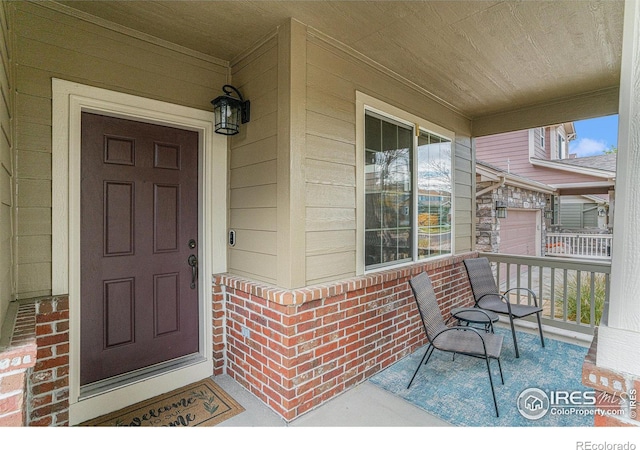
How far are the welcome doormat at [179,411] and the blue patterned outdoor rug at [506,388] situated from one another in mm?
1278

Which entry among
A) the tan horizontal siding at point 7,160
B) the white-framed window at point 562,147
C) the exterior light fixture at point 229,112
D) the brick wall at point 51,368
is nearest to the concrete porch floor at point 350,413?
the brick wall at point 51,368

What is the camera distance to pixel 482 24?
229 centimetres

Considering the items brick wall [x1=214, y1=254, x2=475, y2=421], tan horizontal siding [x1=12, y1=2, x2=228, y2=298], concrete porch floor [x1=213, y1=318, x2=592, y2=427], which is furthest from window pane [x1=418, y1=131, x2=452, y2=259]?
tan horizontal siding [x1=12, y1=2, x2=228, y2=298]

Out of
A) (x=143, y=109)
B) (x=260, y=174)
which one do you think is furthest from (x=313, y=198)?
(x=143, y=109)

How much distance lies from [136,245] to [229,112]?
4.18ft

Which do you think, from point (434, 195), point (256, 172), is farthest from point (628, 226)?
point (434, 195)

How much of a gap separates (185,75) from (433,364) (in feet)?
11.0

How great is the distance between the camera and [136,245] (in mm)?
2424

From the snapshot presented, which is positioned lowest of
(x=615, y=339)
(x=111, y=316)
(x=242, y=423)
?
(x=242, y=423)

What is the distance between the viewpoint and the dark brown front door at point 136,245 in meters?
2.24

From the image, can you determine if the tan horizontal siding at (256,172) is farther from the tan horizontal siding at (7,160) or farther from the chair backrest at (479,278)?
the chair backrest at (479,278)

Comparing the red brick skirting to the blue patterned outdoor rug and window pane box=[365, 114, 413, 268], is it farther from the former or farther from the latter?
the blue patterned outdoor rug

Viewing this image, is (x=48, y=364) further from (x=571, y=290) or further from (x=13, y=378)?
(x=571, y=290)
